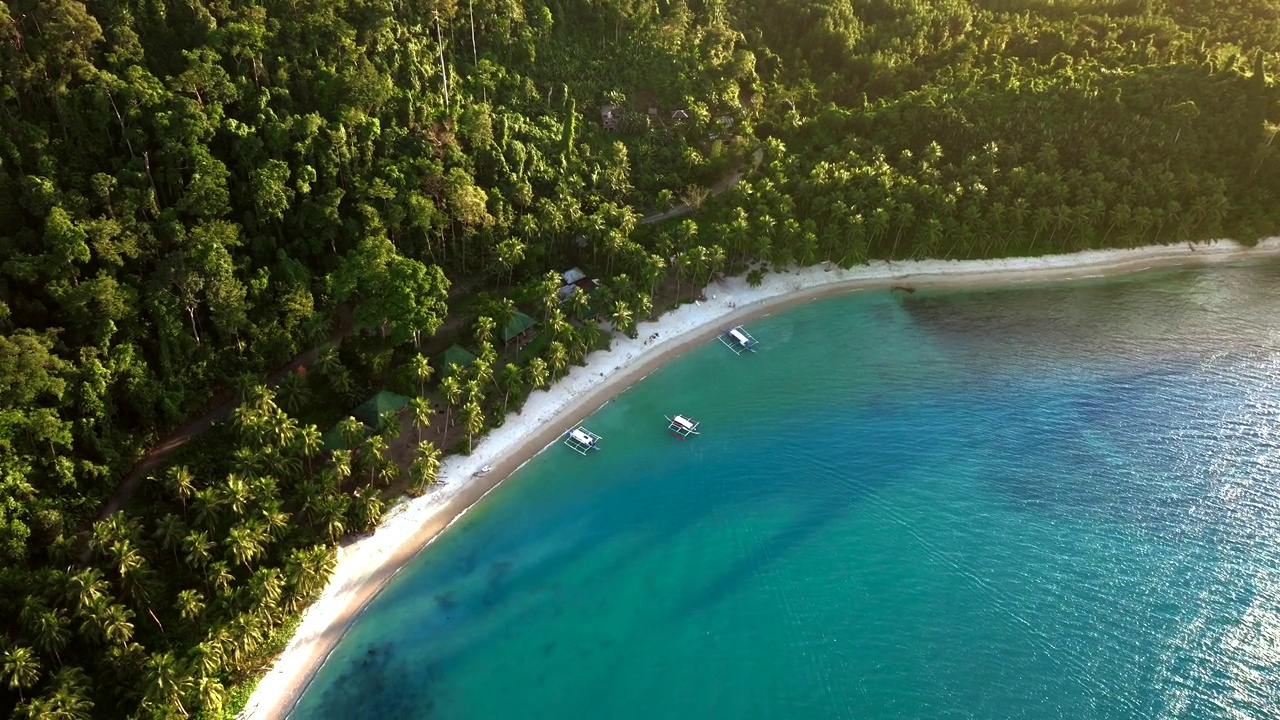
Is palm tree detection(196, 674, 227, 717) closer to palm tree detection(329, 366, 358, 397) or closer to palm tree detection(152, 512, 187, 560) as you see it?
palm tree detection(152, 512, 187, 560)

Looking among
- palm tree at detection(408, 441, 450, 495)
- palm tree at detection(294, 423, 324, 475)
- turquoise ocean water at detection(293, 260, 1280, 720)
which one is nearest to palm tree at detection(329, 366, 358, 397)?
palm tree at detection(294, 423, 324, 475)

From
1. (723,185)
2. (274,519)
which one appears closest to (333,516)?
(274,519)

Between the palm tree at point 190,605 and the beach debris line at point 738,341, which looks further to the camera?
the beach debris line at point 738,341

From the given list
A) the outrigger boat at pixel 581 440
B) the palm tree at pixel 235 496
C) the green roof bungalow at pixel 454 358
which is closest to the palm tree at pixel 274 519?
the palm tree at pixel 235 496

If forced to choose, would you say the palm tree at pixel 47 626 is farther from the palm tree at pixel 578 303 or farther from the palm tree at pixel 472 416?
the palm tree at pixel 578 303

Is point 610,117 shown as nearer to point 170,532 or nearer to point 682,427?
point 682,427

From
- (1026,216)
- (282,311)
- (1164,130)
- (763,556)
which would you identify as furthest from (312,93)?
(1164,130)

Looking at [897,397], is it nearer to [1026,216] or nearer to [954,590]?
[954,590]
